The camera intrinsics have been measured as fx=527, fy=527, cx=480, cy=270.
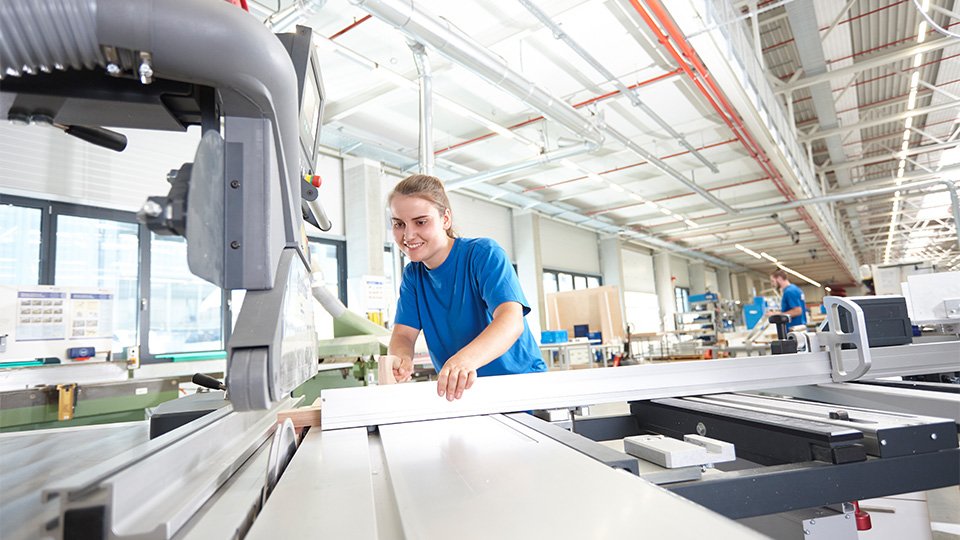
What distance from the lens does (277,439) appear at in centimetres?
80

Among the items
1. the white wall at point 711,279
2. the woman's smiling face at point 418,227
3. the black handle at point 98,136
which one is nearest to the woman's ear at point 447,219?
the woman's smiling face at point 418,227

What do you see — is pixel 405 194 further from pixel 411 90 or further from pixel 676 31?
pixel 411 90

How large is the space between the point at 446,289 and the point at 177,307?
182 inches

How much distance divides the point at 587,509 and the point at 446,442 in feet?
1.32

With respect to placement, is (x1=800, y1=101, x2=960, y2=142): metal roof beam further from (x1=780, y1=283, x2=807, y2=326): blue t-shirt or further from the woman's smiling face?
the woman's smiling face

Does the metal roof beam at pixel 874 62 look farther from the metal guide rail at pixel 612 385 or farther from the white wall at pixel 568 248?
the white wall at pixel 568 248

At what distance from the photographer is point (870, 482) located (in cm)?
82

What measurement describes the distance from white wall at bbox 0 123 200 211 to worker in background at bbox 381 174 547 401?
3.26 meters

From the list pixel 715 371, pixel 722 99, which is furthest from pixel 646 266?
pixel 715 371

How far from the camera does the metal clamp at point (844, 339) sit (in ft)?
4.31

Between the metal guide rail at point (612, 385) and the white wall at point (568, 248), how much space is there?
855 cm

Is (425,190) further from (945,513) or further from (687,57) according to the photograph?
(687,57)

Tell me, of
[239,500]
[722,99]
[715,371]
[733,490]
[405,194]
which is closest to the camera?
[239,500]

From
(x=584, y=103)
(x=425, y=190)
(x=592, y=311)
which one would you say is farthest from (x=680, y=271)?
(x=425, y=190)
